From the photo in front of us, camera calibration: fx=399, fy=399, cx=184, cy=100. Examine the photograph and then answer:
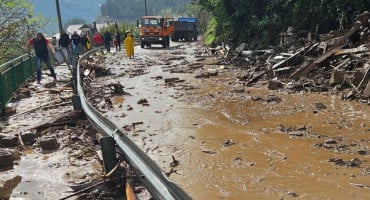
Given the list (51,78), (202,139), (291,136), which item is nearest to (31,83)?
(51,78)

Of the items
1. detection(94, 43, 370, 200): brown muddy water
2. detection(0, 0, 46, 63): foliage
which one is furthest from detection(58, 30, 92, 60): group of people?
detection(94, 43, 370, 200): brown muddy water

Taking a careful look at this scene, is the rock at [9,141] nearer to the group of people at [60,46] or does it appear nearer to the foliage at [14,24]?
the group of people at [60,46]

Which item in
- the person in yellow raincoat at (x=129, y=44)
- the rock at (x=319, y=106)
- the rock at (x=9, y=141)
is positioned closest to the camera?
the rock at (x=9, y=141)

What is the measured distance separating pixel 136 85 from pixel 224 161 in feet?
29.5

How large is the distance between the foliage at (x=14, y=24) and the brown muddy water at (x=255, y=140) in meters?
15.7

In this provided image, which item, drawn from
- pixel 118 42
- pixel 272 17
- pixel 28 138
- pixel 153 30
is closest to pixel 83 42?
pixel 118 42

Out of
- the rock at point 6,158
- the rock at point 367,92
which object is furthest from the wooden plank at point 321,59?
the rock at point 6,158

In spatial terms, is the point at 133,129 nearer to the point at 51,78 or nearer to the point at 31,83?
the point at 31,83

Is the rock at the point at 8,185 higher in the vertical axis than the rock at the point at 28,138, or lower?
higher

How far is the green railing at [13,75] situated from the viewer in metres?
10.4

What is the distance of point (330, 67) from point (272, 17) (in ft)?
30.2

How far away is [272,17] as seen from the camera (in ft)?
66.9

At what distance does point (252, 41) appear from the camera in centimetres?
2203

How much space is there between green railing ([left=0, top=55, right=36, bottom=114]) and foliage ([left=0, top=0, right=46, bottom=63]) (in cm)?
855
